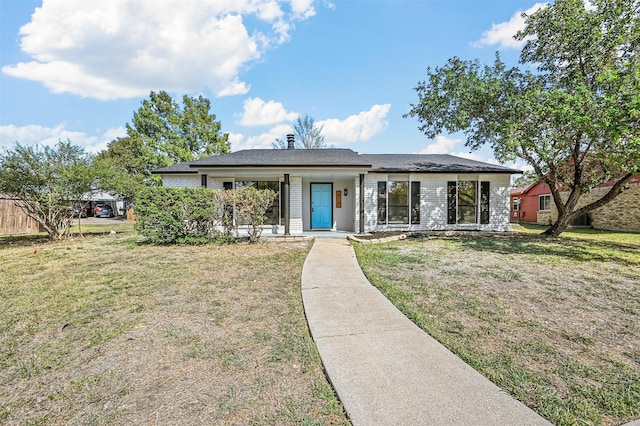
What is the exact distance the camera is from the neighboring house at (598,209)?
15953mm

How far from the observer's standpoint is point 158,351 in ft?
10.1

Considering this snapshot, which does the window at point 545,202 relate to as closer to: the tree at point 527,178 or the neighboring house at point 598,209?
the neighboring house at point 598,209

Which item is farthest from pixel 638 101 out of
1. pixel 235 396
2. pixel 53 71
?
pixel 53 71

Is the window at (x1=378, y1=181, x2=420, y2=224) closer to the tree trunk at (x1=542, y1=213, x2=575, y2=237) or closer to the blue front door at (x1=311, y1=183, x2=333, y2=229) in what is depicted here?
the blue front door at (x1=311, y1=183, x2=333, y2=229)

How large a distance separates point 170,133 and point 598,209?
110ft

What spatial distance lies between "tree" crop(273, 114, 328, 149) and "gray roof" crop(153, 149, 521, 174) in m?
17.5

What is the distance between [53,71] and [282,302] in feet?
48.2

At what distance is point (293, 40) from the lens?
42.3ft

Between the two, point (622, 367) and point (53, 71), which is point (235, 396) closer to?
point (622, 367)

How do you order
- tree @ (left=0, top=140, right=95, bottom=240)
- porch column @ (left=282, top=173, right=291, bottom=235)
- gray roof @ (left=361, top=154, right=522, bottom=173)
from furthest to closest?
gray roof @ (left=361, top=154, right=522, bottom=173)
porch column @ (left=282, top=173, right=291, bottom=235)
tree @ (left=0, top=140, right=95, bottom=240)

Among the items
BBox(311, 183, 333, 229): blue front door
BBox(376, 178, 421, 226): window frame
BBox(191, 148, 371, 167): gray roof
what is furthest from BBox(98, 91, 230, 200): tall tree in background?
BBox(376, 178, 421, 226): window frame

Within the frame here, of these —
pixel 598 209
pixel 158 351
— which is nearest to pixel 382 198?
pixel 158 351

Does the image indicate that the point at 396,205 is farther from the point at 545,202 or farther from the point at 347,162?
the point at 545,202

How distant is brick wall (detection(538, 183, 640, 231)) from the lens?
51.9 ft
